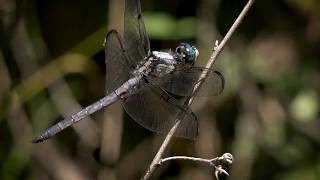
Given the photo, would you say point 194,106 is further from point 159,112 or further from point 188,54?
point 159,112

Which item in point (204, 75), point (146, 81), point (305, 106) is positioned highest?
point (204, 75)

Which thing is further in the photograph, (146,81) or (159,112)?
(146,81)

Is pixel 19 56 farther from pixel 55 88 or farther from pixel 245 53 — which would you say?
pixel 245 53

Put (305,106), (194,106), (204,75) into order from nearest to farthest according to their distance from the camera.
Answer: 1. (204,75)
2. (194,106)
3. (305,106)

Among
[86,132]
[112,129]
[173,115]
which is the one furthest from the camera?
[86,132]

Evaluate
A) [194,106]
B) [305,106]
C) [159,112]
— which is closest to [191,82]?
[159,112]

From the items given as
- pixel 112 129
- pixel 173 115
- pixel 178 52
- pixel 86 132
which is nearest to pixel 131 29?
pixel 178 52
